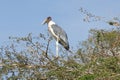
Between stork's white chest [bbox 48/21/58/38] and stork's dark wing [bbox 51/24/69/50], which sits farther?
stork's white chest [bbox 48/21/58/38]

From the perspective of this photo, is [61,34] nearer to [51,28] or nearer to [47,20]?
[51,28]

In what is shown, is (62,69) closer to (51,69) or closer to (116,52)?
(51,69)

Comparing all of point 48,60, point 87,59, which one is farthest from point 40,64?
point 87,59

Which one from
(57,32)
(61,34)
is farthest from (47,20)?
(61,34)

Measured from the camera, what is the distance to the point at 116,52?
441 inches

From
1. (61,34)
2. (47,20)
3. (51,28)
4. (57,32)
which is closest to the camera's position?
(61,34)

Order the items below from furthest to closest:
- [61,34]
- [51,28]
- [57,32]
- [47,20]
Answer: [47,20]
[51,28]
[57,32]
[61,34]

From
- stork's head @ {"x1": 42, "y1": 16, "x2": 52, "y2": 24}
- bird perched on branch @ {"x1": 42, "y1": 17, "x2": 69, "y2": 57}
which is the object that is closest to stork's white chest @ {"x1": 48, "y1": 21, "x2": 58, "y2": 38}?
bird perched on branch @ {"x1": 42, "y1": 17, "x2": 69, "y2": 57}

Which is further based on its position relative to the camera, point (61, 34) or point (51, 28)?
point (51, 28)

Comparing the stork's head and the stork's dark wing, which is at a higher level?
the stork's head

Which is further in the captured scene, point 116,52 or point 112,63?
point 116,52

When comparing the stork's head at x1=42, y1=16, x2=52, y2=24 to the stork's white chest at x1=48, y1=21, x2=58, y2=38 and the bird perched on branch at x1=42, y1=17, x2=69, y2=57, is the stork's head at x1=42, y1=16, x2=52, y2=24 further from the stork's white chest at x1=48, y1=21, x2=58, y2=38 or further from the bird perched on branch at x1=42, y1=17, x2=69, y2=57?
the stork's white chest at x1=48, y1=21, x2=58, y2=38

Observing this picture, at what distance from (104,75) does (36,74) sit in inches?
69.1

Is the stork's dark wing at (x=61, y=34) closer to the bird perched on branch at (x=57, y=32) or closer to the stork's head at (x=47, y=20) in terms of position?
the bird perched on branch at (x=57, y=32)
